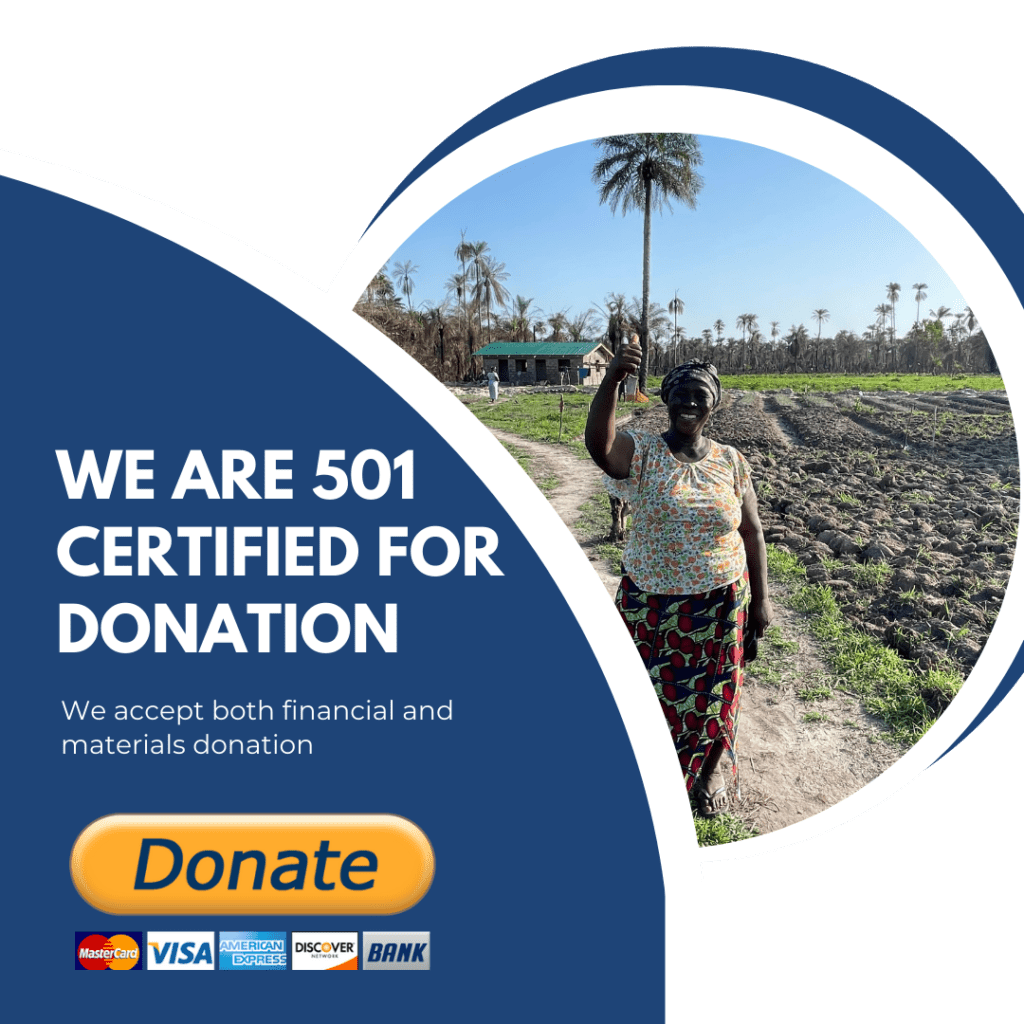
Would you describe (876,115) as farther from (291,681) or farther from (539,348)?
(291,681)

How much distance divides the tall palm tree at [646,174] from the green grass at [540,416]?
0.45 m

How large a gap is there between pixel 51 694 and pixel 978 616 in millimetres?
3599

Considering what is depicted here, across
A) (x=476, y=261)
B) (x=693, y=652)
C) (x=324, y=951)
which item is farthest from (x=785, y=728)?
(x=476, y=261)

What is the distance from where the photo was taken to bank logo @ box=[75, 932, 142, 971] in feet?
8.50

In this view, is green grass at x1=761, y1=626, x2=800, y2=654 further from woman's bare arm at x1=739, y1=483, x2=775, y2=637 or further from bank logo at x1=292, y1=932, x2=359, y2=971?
bank logo at x1=292, y1=932, x2=359, y2=971

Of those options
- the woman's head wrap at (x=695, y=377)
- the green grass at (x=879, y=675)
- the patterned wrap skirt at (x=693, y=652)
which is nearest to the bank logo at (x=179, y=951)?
the patterned wrap skirt at (x=693, y=652)

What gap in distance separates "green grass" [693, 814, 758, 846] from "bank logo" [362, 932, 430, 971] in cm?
162

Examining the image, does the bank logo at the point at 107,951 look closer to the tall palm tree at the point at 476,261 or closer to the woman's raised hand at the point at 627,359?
the woman's raised hand at the point at 627,359

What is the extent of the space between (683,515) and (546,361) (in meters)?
1.20

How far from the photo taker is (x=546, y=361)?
4.27m

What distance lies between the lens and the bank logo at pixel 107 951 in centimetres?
259

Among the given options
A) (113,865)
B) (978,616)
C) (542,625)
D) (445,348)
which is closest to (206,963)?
(113,865)

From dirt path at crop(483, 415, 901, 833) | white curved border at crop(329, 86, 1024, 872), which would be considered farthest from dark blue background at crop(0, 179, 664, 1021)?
dirt path at crop(483, 415, 901, 833)

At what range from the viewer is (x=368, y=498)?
259cm
